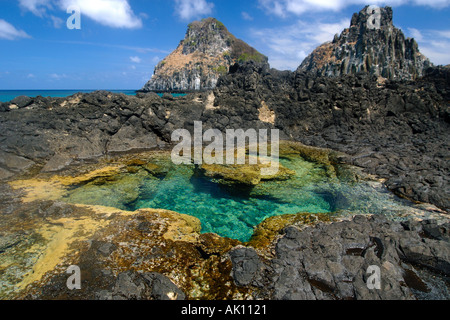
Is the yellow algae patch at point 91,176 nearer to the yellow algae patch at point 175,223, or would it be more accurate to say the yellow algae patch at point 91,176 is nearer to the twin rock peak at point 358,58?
the yellow algae patch at point 175,223

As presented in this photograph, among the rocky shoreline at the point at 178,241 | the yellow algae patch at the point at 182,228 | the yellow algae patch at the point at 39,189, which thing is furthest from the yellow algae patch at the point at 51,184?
the yellow algae patch at the point at 182,228

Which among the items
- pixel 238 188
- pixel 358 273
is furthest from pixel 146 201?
pixel 358 273

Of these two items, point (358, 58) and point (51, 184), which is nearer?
point (51, 184)

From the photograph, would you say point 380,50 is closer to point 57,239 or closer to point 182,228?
point 182,228

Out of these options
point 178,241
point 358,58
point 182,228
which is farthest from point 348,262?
point 358,58

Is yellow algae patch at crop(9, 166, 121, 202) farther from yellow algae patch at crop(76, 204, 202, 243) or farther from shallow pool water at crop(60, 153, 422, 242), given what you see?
yellow algae patch at crop(76, 204, 202, 243)
